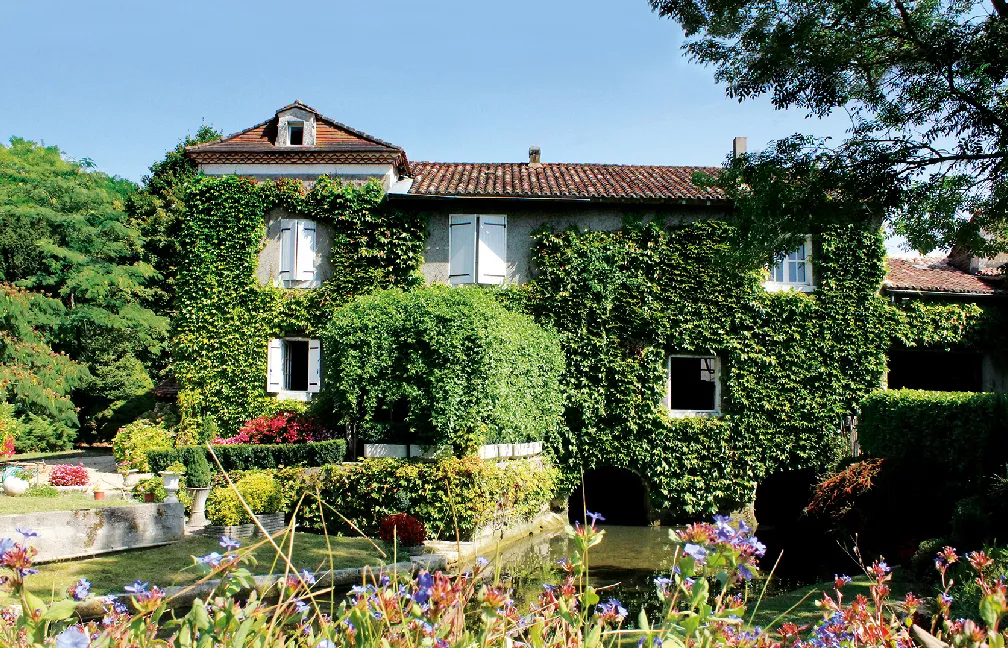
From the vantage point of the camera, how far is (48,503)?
418 inches

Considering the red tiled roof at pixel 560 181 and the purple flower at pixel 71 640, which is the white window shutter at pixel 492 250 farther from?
the purple flower at pixel 71 640

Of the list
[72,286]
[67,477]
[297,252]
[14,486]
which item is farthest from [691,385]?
[72,286]

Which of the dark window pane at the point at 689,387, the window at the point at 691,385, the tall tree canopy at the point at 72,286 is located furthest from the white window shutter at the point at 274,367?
the tall tree canopy at the point at 72,286

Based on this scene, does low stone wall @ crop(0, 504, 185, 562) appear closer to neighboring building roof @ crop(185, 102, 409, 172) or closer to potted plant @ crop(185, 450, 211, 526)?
potted plant @ crop(185, 450, 211, 526)

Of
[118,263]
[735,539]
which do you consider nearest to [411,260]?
[735,539]

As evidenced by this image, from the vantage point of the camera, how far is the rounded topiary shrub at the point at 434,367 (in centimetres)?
1391

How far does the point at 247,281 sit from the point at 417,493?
298 inches

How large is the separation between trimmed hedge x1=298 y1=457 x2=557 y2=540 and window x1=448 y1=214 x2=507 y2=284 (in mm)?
5350

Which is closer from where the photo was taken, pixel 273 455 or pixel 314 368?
pixel 273 455

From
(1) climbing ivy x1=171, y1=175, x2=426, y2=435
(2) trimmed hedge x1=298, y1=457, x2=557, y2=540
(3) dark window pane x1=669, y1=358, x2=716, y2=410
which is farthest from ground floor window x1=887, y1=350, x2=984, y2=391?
(1) climbing ivy x1=171, y1=175, x2=426, y2=435

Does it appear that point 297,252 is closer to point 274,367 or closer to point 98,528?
point 274,367

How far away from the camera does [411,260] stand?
17.5m

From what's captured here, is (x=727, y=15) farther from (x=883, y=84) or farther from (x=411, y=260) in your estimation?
(x=411, y=260)

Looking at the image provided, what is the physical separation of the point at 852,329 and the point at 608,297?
599 cm
